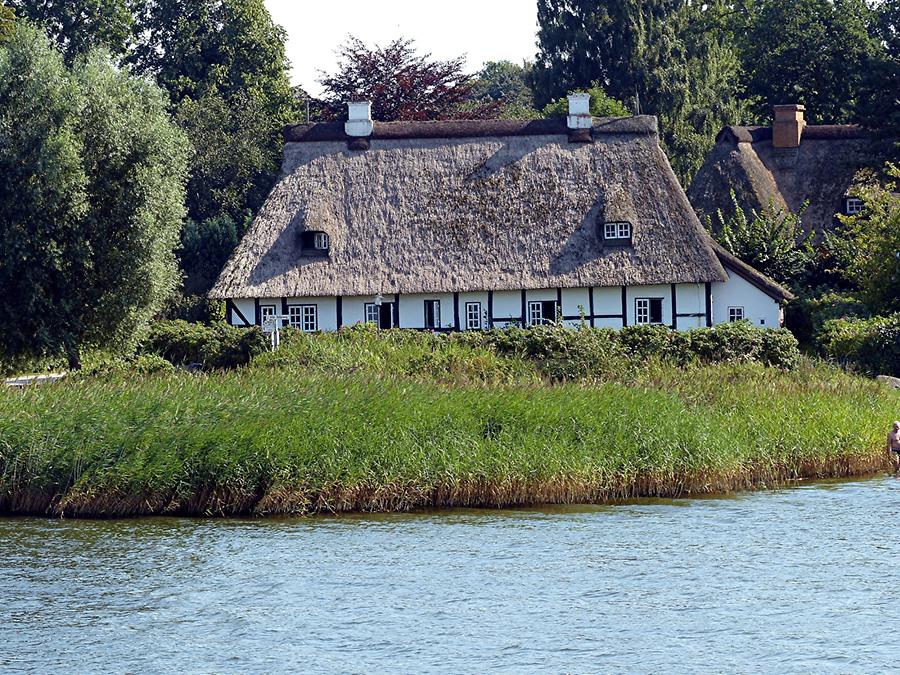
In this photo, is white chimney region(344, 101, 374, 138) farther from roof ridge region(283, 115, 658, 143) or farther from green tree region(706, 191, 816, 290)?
green tree region(706, 191, 816, 290)

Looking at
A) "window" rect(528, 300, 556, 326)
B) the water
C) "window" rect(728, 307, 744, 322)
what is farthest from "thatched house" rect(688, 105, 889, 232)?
the water

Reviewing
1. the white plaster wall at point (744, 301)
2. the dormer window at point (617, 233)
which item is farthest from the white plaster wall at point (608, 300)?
the white plaster wall at point (744, 301)

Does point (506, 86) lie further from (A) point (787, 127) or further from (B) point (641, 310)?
(B) point (641, 310)

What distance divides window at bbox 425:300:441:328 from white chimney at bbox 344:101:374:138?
6047 millimetres

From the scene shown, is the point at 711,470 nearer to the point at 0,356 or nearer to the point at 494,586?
the point at 494,586

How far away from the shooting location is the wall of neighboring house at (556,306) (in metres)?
38.2

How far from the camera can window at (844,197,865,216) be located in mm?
45969

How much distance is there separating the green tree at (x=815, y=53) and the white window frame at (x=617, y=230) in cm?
1722

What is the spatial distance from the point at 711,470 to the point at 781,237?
22.3 metres

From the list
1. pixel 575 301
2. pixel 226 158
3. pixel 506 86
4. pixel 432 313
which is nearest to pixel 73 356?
pixel 432 313

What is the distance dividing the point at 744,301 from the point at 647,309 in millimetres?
2576

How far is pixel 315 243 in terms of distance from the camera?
3906 cm

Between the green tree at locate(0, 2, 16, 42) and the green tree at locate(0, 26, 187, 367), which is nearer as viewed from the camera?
the green tree at locate(0, 26, 187, 367)

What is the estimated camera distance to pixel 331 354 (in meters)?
27.3
